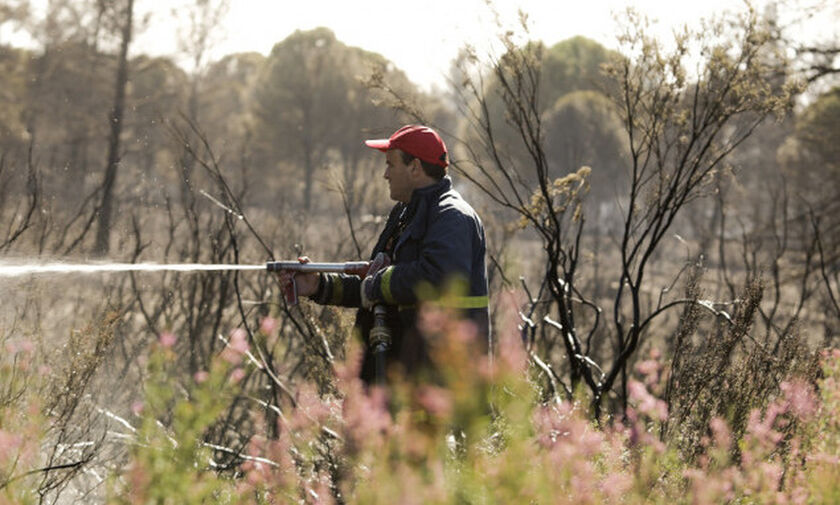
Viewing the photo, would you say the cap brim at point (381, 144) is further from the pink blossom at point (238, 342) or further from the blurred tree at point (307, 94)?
the blurred tree at point (307, 94)

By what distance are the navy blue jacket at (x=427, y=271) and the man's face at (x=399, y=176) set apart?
2.1 inches

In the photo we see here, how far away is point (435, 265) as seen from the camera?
115 inches

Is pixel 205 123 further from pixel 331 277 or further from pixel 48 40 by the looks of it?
pixel 331 277

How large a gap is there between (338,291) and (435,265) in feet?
2.02

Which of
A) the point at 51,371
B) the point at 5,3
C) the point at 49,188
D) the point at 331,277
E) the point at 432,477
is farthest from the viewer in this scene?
the point at 5,3

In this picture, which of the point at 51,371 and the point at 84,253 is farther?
the point at 84,253

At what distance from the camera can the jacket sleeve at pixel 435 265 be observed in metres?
2.92

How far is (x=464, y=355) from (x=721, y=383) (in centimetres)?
193

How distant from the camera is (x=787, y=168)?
20.5 meters

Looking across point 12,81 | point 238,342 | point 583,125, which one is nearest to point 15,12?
point 12,81

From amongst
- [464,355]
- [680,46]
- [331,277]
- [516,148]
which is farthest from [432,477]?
[516,148]

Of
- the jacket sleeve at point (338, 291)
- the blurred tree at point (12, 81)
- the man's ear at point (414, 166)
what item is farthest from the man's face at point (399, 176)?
the blurred tree at point (12, 81)

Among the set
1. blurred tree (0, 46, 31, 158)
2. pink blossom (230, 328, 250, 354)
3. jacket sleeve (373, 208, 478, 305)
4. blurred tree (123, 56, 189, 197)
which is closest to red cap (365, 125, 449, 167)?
jacket sleeve (373, 208, 478, 305)

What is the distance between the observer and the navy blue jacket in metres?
2.92
